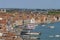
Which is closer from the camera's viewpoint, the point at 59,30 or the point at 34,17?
the point at 34,17

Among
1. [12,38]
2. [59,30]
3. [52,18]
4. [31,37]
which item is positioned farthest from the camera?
[59,30]

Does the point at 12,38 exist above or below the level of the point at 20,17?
below

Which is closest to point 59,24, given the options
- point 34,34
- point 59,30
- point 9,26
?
point 59,30

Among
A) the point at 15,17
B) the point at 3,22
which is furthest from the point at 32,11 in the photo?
the point at 3,22

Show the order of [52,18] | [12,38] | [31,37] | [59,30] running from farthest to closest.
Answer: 1. [59,30]
2. [52,18]
3. [31,37]
4. [12,38]

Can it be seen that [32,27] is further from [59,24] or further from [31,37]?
[59,24]

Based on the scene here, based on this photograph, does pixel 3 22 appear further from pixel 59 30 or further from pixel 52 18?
pixel 59 30
